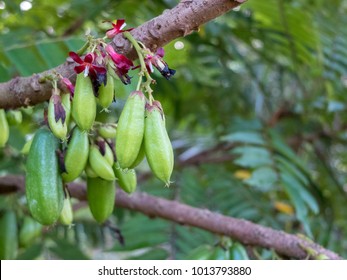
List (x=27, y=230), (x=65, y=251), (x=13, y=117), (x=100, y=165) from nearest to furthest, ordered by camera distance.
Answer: (x=100, y=165)
(x=13, y=117)
(x=27, y=230)
(x=65, y=251)

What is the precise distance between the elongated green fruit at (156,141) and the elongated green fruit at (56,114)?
0.12m

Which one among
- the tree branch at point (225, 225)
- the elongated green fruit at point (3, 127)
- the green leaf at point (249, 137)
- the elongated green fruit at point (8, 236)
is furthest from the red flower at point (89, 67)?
the green leaf at point (249, 137)

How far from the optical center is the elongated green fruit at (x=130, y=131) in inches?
27.4

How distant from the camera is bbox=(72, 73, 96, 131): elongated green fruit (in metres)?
0.70

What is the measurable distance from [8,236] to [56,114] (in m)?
0.56

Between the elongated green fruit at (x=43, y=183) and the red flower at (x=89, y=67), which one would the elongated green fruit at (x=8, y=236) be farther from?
the red flower at (x=89, y=67)

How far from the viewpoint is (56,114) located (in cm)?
73

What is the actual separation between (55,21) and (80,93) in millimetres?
1489

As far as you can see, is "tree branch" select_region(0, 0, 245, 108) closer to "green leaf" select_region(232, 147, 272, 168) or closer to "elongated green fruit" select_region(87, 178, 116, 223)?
"elongated green fruit" select_region(87, 178, 116, 223)

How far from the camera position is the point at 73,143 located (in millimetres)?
782

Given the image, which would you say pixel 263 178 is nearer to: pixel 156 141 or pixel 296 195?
pixel 296 195

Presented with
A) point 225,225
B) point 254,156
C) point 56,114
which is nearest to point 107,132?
point 56,114

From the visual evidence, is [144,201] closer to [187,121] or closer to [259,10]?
[259,10]

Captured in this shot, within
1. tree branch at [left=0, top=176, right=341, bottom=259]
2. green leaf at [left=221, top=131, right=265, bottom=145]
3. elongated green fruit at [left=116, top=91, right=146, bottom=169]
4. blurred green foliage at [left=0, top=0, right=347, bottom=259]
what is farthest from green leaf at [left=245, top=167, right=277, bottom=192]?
elongated green fruit at [left=116, top=91, right=146, bottom=169]
